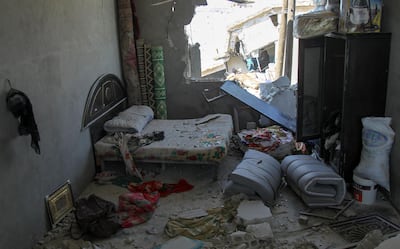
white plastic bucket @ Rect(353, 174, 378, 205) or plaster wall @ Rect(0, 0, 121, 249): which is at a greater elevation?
plaster wall @ Rect(0, 0, 121, 249)

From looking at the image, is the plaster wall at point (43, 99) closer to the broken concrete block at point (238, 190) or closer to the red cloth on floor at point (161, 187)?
the red cloth on floor at point (161, 187)

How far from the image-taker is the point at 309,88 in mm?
4668

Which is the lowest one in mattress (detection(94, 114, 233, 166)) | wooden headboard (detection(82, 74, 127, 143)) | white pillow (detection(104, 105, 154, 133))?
mattress (detection(94, 114, 233, 166))

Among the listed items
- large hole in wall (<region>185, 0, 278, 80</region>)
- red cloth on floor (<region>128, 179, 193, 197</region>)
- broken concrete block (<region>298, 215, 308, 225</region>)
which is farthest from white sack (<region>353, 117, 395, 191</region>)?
large hole in wall (<region>185, 0, 278, 80</region>)

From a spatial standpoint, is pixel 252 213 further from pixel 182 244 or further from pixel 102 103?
pixel 102 103

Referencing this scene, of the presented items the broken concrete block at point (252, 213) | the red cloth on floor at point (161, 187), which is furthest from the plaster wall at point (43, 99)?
the broken concrete block at point (252, 213)

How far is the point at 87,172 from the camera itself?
13.9 feet

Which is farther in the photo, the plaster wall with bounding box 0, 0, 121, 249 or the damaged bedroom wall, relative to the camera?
the damaged bedroom wall

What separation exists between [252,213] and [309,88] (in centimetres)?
197

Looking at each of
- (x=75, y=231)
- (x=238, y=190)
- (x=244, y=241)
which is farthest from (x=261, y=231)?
(x=75, y=231)

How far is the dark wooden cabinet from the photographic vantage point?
142 inches

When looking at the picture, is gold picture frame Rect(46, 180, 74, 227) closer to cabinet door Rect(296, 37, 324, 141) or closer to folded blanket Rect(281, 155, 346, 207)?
folded blanket Rect(281, 155, 346, 207)

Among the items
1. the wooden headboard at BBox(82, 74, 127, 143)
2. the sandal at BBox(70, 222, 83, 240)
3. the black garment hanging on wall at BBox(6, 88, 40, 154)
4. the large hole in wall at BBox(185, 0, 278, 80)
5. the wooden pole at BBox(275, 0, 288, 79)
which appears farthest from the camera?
the large hole in wall at BBox(185, 0, 278, 80)

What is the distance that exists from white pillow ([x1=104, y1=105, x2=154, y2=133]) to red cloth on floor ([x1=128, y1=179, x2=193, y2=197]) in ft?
2.48
